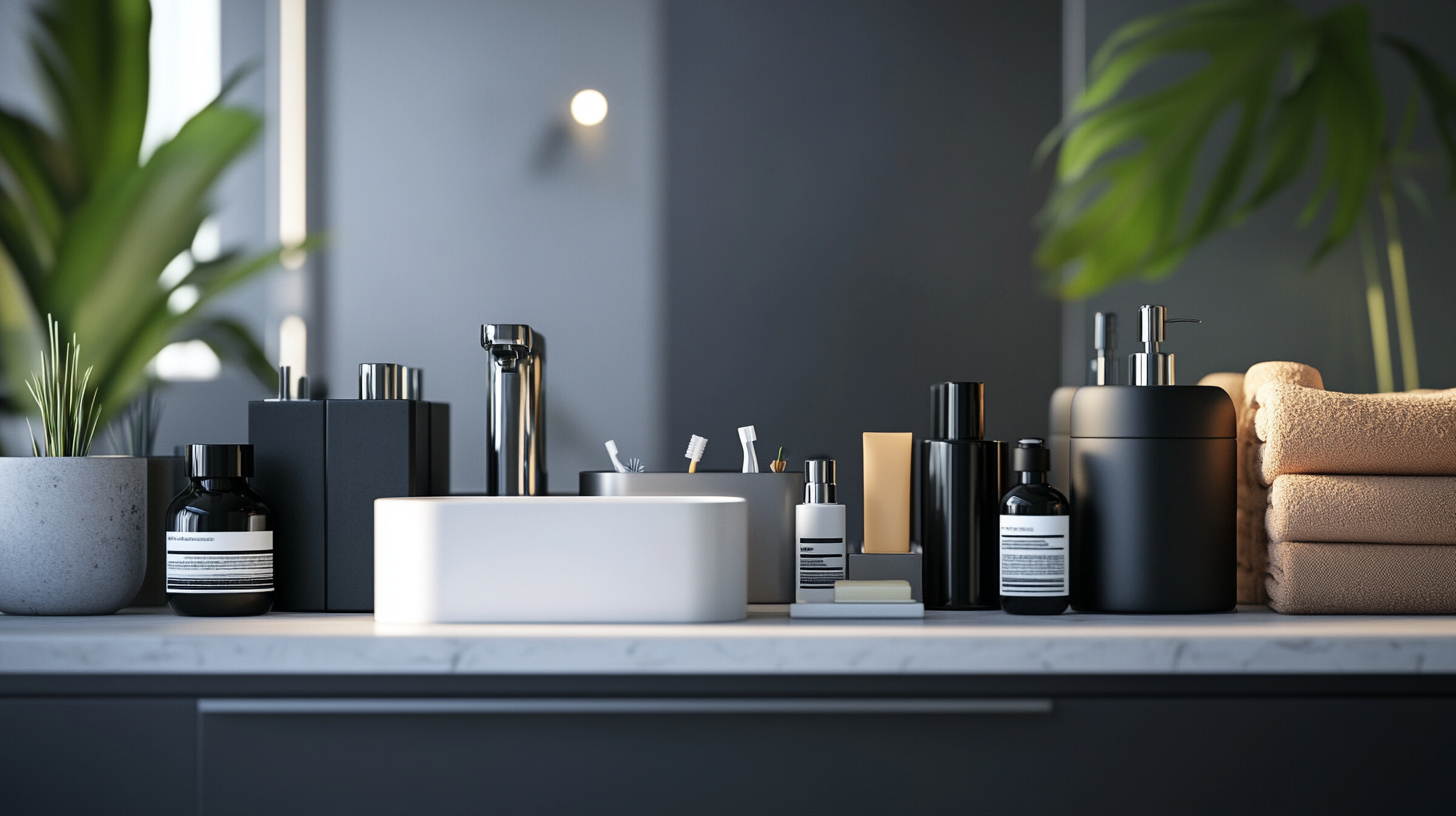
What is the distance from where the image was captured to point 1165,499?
3.04 feet

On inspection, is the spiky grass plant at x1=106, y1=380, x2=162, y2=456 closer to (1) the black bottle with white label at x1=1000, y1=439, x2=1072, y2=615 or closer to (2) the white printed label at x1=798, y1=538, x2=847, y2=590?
(2) the white printed label at x1=798, y1=538, x2=847, y2=590

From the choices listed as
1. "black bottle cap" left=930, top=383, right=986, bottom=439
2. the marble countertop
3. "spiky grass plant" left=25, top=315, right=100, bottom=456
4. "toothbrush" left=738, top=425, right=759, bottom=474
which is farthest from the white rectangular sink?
"spiky grass plant" left=25, top=315, right=100, bottom=456

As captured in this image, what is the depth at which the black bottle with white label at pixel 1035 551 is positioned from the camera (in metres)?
0.93

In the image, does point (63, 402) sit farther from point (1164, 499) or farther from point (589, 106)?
point (1164, 499)

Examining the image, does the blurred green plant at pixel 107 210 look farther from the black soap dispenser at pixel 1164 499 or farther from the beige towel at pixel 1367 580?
the beige towel at pixel 1367 580

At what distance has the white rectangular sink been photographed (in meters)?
0.88

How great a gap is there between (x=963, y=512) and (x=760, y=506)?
192 millimetres

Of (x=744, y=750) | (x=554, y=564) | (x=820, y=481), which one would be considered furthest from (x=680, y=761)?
(x=820, y=481)

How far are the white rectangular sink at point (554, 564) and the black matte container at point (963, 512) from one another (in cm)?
24

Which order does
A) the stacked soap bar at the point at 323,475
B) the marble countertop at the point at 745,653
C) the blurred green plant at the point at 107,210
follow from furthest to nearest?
the blurred green plant at the point at 107,210 < the stacked soap bar at the point at 323,475 < the marble countertop at the point at 745,653

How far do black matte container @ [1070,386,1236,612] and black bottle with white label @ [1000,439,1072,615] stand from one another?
0.14ft

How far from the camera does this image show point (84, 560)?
3.15ft

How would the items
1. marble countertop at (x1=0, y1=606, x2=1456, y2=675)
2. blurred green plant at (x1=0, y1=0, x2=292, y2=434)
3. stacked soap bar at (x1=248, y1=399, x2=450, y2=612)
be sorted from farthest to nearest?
blurred green plant at (x1=0, y1=0, x2=292, y2=434), stacked soap bar at (x1=248, y1=399, x2=450, y2=612), marble countertop at (x1=0, y1=606, x2=1456, y2=675)

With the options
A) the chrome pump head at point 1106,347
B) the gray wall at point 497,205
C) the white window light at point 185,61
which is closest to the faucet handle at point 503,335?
the gray wall at point 497,205
